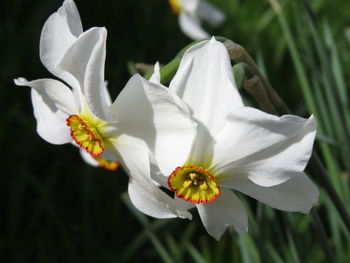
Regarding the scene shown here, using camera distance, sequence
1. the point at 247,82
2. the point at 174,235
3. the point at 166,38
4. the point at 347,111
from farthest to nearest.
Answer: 1. the point at 166,38
2. the point at 174,235
3. the point at 347,111
4. the point at 247,82

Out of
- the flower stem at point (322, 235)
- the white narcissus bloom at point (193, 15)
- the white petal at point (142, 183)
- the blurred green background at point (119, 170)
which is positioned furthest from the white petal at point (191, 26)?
the white petal at point (142, 183)

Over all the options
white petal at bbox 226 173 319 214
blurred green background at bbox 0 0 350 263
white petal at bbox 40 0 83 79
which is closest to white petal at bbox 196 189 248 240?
white petal at bbox 226 173 319 214

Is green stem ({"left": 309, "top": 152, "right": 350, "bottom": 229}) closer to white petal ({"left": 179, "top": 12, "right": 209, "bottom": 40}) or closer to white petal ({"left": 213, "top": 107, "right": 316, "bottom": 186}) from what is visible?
white petal ({"left": 213, "top": 107, "right": 316, "bottom": 186})

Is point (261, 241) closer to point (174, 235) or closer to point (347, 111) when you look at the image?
point (347, 111)

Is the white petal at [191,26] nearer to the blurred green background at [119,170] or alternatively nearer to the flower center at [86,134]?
the blurred green background at [119,170]

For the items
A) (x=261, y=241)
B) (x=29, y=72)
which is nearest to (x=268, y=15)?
(x=29, y=72)

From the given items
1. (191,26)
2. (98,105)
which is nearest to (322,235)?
(98,105)
